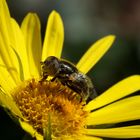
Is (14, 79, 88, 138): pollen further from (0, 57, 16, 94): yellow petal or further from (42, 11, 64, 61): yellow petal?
(42, 11, 64, 61): yellow petal

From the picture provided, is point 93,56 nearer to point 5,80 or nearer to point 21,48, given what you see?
point 21,48

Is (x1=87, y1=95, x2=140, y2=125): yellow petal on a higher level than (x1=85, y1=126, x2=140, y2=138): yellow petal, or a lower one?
higher

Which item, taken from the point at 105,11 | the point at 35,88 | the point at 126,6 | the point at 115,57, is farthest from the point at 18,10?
the point at 35,88

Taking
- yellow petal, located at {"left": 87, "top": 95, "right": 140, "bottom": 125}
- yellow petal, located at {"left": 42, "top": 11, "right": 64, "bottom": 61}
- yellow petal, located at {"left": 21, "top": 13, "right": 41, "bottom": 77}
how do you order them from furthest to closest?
yellow petal, located at {"left": 42, "top": 11, "right": 64, "bottom": 61}
yellow petal, located at {"left": 21, "top": 13, "right": 41, "bottom": 77}
yellow petal, located at {"left": 87, "top": 95, "right": 140, "bottom": 125}

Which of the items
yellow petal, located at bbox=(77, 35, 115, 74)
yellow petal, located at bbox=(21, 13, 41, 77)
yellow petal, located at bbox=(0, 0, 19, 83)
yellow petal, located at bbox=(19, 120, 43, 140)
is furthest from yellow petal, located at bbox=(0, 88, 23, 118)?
yellow petal, located at bbox=(77, 35, 115, 74)

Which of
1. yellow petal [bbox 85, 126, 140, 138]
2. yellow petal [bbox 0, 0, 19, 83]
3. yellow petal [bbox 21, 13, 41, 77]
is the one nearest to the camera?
yellow petal [bbox 85, 126, 140, 138]

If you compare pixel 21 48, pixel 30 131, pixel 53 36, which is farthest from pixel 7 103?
pixel 53 36
